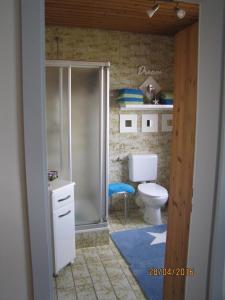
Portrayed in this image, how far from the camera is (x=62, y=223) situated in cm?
255

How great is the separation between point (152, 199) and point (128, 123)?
118cm

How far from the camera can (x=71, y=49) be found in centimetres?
352

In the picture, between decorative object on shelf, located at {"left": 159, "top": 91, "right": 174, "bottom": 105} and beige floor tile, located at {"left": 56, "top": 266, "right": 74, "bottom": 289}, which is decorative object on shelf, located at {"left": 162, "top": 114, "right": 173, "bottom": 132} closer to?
decorative object on shelf, located at {"left": 159, "top": 91, "right": 174, "bottom": 105}

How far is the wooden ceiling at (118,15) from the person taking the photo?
2.69m

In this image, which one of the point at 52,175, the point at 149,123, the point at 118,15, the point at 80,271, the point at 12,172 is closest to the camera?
the point at 12,172

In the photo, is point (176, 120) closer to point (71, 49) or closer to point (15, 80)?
point (15, 80)

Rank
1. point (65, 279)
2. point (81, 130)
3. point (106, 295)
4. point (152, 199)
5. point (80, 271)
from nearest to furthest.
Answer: point (106, 295) < point (65, 279) < point (80, 271) < point (81, 130) < point (152, 199)

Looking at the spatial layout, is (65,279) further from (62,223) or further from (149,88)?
(149,88)

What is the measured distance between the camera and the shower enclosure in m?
2.77

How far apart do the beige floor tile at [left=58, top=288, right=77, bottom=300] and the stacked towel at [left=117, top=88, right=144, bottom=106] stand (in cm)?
235

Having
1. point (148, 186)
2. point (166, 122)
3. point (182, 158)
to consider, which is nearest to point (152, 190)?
point (148, 186)

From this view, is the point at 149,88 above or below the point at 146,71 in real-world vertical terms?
below

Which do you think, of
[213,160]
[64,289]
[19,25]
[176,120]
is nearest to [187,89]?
[176,120]

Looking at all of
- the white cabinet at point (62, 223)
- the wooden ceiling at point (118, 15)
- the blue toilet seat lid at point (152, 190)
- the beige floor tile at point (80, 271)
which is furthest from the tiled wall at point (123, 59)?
the beige floor tile at point (80, 271)
